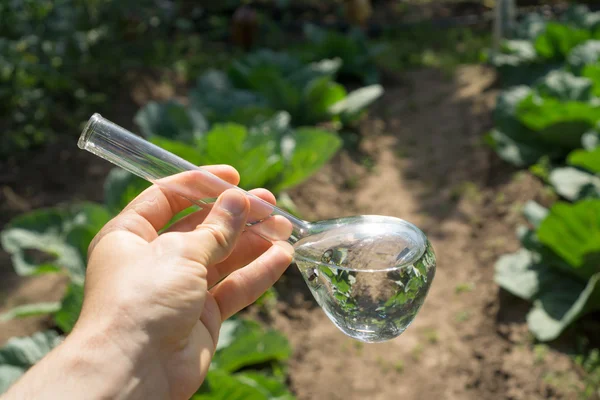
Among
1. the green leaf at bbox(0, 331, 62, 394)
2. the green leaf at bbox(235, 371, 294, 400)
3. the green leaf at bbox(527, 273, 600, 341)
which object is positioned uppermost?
the green leaf at bbox(0, 331, 62, 394)

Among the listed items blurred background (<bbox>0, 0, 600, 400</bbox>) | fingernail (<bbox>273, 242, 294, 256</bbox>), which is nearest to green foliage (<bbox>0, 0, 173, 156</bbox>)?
blurred background (<bbox>0, 0, 600, 400</bbox>)

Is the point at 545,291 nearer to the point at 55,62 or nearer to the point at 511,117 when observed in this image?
the point at 511,117

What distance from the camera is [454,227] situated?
4633 millimetres

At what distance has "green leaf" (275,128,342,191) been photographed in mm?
3932

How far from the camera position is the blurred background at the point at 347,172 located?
3262 millimetres

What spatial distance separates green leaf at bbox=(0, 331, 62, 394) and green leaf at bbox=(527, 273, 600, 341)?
2098 millimetres

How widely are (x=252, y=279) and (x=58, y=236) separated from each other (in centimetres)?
226

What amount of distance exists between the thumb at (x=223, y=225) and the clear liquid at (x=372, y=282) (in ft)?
0.57

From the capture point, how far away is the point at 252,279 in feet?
4.84

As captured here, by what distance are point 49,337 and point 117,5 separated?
398cm

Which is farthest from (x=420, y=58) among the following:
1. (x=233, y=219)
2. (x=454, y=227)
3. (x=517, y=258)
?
(x=233, y=219)

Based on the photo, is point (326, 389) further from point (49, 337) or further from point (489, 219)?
point (489, 219)

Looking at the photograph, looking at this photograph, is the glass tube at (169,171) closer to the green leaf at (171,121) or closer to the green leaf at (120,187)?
the green leaf at (120,187)

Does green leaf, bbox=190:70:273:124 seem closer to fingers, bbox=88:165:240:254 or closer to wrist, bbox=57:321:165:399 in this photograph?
fingers, bbox=88:165:240:254
